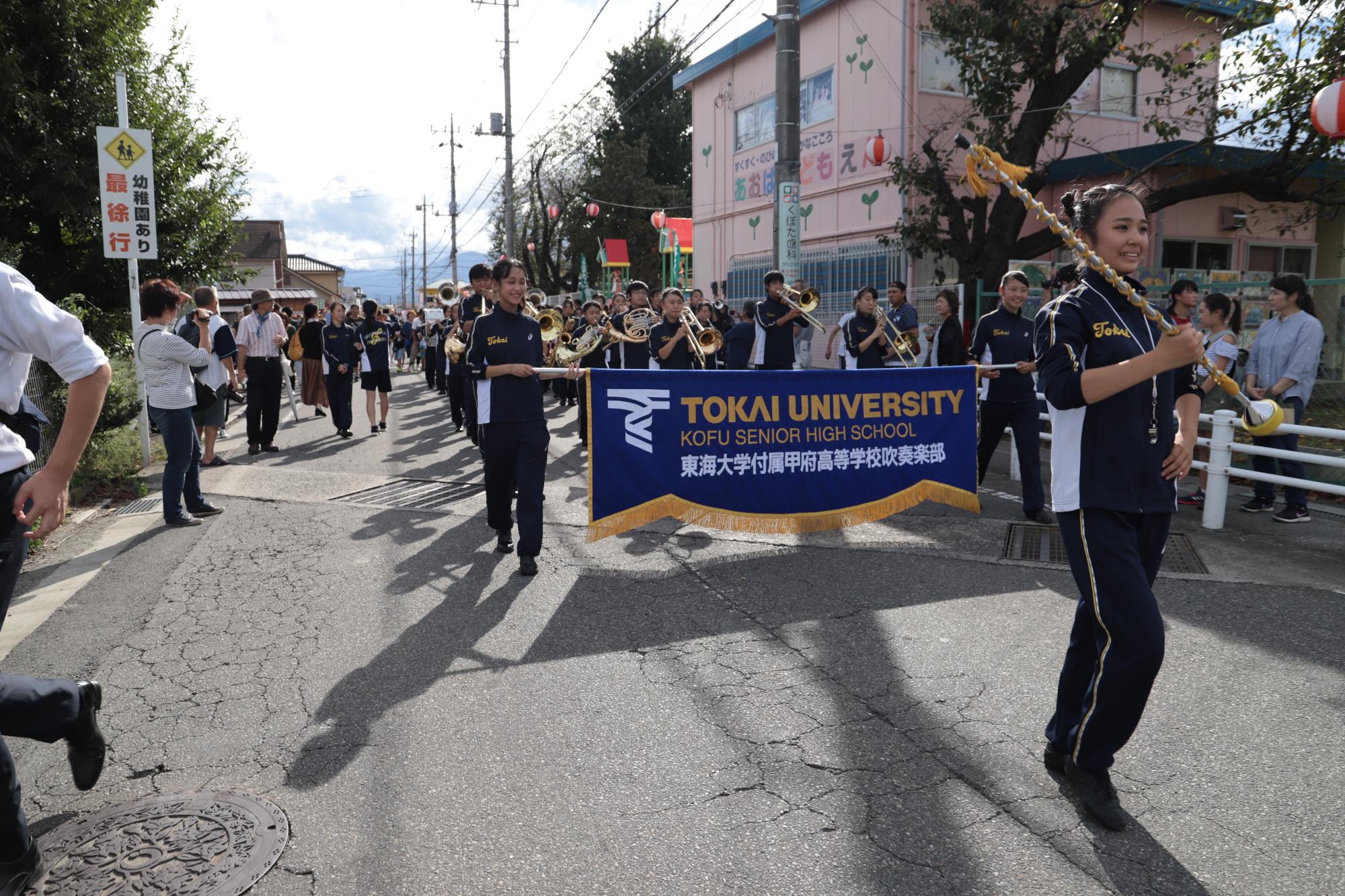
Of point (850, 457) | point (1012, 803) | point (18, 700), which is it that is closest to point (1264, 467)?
point (850, 457)

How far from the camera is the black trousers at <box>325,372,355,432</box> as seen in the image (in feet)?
44.3

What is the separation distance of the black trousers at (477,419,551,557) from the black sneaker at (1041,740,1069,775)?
3645 mm

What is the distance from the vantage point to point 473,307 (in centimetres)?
1113

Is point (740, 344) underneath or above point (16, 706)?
above

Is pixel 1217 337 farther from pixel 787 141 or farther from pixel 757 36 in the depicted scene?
pixel 757 36

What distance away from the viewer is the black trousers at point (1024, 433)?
7.59 metres

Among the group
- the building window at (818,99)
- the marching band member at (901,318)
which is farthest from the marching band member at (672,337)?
the building window at (818,99)

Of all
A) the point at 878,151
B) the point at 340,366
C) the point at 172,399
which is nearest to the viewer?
the point at 172,399

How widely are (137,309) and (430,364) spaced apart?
13867 millimetres

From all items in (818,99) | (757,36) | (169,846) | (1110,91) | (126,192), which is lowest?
(169,846)

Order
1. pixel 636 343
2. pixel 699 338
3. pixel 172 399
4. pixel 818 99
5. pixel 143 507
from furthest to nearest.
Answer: pixel 818 99
pixel 699 338
pixel 636 343
pixel 143 507
pixel 172 399

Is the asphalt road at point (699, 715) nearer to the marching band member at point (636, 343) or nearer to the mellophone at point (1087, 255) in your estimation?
the mellophone at point (1087, 255)

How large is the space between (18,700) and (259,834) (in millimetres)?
849

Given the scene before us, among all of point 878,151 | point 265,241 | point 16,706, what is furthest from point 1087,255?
point 265,241
